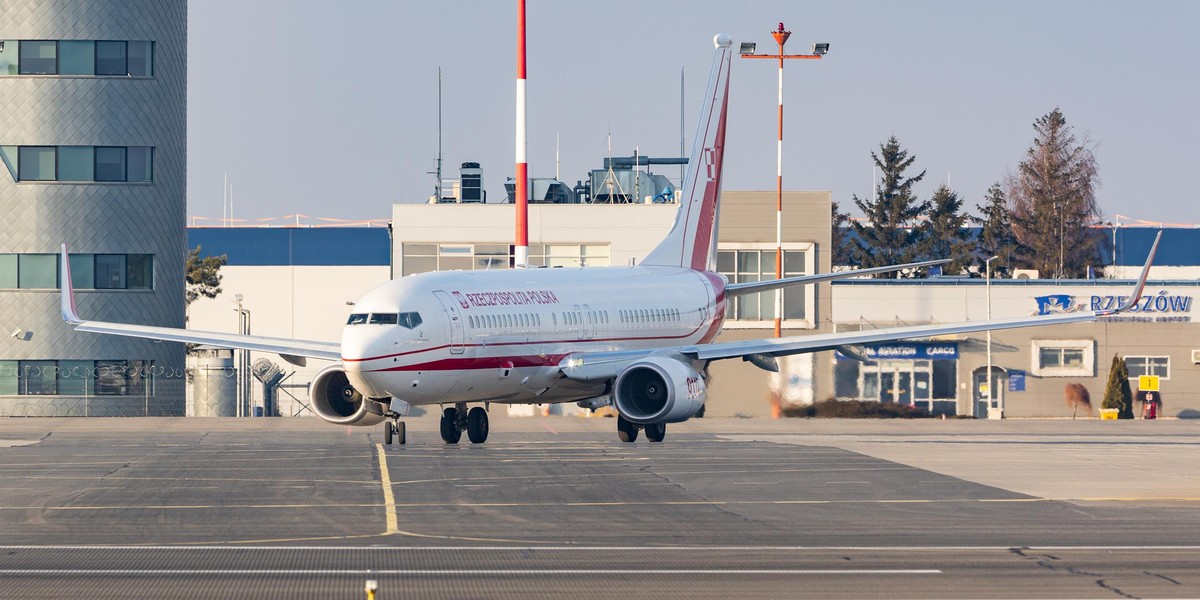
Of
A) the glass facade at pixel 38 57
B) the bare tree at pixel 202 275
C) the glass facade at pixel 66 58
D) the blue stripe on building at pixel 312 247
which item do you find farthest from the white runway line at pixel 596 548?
the blue stripe on building at pixel 312 247

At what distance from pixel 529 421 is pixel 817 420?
403 inches

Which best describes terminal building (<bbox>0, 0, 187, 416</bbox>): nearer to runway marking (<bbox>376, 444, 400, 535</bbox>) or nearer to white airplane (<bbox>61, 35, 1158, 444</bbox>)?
white airplane (<bbox>61, 35, 1158, 444</bbox>)

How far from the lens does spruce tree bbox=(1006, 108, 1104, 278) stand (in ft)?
453

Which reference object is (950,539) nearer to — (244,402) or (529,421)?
(529,421)

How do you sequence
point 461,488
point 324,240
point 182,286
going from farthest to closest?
point 324,240, point 182,286, point 461,488

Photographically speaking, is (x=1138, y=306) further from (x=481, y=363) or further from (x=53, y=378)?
(x=53, y=378)

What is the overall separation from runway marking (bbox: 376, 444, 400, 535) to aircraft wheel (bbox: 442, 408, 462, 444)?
2194mm

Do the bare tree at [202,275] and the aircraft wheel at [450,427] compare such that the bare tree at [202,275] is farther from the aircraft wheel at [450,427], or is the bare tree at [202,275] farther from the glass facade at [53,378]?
the aircraft wheel at [450,427]

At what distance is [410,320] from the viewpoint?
118 ft

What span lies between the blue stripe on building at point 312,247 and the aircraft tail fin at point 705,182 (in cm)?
6505

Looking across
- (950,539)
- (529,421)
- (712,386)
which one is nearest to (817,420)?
(529,421)

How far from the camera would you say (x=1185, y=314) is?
79062 millimetres

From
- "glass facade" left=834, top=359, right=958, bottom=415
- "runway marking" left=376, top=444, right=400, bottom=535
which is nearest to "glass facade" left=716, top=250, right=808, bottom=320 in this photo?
"glass facade" left=834, top=359, right=958, bottom=415

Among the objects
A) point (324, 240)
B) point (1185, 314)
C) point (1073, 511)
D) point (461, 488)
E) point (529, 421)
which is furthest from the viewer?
point (324, 240)
